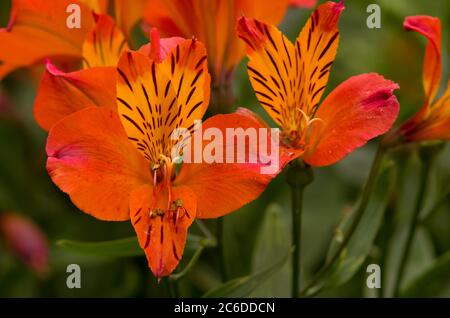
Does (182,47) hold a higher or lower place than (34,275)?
higher

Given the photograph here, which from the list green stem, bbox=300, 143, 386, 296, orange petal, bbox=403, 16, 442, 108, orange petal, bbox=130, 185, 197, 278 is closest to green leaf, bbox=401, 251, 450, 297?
green stem, bbox=300, 143, 386, 296

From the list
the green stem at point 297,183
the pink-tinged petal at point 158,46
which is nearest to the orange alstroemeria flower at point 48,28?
the pink-tinged petal at point 158,46

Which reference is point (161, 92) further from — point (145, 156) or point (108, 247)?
point (108, 247)

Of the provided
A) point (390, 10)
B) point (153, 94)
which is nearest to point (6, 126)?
point (390, 10)

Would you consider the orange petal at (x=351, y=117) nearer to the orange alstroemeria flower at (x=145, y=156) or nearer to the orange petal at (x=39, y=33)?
the orange alstroemeria flower at (x=145, y=156)

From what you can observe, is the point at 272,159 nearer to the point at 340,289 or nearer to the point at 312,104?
the point at 312,104
